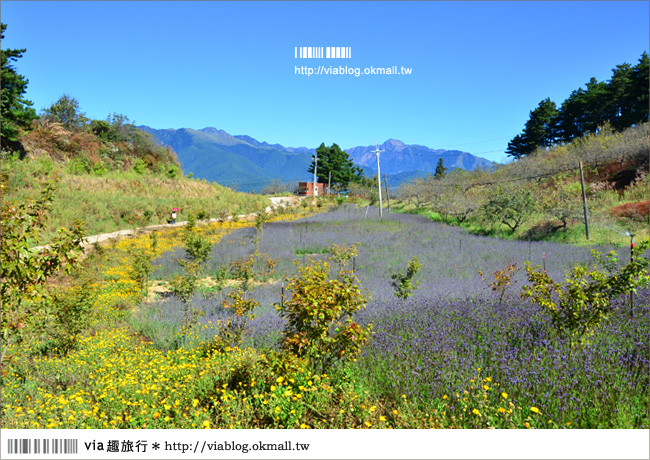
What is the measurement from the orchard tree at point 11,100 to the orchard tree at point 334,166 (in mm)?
45177

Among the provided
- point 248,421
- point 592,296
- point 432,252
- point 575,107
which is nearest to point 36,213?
point 248,421

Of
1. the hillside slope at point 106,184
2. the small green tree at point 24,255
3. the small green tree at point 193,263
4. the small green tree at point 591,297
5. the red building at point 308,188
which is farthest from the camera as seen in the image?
the red building at point 308,188

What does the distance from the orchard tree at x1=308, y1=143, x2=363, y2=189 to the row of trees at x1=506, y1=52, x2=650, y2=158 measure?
93.2 ft

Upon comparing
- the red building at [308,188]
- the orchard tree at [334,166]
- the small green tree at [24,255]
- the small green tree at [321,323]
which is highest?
the orchard tree at [334,166]

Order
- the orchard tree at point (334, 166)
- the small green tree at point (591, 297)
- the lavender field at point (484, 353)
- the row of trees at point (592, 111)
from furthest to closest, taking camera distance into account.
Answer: the orchard tree at point (334, 166)
the row of trees at point (592, 111)
the small green tree at point (591, 297)
the lavender field at point (484, 353)

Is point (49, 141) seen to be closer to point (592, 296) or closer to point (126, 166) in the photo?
point (126, 166)

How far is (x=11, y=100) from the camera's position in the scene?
24.3m

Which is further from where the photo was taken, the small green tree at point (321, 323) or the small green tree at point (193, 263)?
the small green tree at point (193, 263)

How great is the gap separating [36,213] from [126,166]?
126ft

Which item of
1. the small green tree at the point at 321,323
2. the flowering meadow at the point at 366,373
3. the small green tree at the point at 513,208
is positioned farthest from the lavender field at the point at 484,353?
the small green tree at the point at 513,208

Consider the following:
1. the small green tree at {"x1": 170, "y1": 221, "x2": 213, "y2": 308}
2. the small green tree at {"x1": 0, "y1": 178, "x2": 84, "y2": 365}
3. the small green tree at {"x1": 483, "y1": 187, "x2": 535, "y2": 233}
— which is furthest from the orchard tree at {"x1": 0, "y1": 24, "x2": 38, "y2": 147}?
the small green tree at {"x1": 483, "y1": 187, "x2": 535, "y2": 233}

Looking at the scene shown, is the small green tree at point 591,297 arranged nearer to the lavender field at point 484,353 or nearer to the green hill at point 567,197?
the lavender field at point 484,353

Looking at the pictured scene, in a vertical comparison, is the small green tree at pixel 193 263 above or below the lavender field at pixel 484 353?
above

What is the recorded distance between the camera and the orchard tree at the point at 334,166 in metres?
66.9
